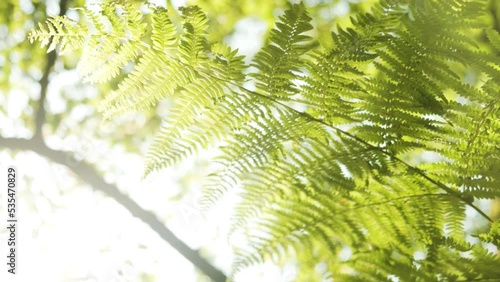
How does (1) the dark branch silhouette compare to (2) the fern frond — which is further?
(1) the dark branch silhouette

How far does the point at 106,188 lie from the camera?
3.70 m

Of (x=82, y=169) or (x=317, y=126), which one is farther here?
(x=82, y=169)

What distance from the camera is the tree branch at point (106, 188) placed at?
339cm

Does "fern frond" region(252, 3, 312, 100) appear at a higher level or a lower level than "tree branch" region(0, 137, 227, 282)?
lower

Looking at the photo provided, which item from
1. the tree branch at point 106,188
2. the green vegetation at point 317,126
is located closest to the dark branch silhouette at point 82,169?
the tree branch at point 106,188

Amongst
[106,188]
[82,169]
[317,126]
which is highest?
[82,169]

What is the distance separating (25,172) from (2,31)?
1348 mm

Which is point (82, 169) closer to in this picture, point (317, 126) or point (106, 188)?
point (106, 188)

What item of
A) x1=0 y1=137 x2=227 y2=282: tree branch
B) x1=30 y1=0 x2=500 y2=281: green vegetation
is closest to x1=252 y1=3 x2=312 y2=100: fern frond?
x1=30 y1=0 x2=500 y2=281: green vegetation

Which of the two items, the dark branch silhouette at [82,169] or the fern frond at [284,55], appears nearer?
the fern frond at [284,55]

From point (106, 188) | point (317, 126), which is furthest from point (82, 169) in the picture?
point (317, 126)

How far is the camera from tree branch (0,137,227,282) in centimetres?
339

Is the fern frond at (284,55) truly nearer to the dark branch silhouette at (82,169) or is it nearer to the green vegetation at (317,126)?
the green vegetation at (317,126)

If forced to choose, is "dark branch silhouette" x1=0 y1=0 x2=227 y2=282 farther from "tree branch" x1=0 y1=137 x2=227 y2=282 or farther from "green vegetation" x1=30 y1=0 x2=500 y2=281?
"green vegetation" x1=30 y1=0 x2=500 y2=281
